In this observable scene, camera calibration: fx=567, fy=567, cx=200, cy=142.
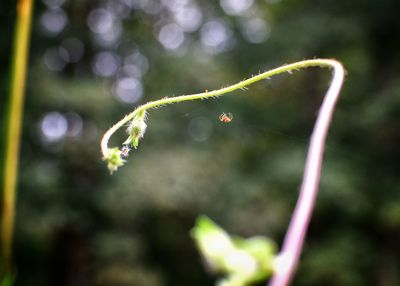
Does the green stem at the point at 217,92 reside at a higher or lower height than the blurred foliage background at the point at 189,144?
lower

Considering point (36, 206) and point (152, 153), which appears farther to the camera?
point (152, 153)

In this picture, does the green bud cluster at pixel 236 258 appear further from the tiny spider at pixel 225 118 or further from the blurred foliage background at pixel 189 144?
the blurred foliage background at pixel 189 144

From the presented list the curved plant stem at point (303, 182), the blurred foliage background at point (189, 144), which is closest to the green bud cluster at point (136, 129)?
the curved plant stem at point (303, 182)

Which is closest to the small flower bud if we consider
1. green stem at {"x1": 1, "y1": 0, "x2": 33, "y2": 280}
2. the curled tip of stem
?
the curled tip of stem

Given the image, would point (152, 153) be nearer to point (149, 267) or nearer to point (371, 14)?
point (149, 267)

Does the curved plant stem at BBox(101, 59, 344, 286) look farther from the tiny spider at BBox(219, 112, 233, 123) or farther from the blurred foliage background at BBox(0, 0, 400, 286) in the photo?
the blurred foliage background at BBox(0, 0, 400, 286)

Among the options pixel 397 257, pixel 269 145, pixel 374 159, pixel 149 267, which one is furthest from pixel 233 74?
pixel 397 257

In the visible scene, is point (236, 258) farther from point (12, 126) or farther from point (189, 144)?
point (189, 144)
